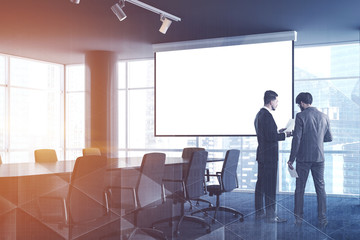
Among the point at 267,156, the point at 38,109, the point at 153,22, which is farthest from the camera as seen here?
the point at 38,109

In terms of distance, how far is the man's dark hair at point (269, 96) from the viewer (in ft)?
18.6

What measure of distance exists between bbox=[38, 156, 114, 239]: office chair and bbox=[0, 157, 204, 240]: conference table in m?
0.17

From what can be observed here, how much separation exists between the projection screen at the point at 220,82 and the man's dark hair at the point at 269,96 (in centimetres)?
19

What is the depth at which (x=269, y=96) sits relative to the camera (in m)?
5.84

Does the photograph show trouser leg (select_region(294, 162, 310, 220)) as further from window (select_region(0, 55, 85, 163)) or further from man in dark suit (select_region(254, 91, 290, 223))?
window (select_region(0, 55, 85, 163))

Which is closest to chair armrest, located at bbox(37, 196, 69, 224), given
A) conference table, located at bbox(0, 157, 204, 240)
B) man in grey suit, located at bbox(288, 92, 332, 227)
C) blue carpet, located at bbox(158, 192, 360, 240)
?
conference table, located at bbox(0, 157, 204, 240)

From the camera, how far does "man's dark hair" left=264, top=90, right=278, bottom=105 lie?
5666 millimetres

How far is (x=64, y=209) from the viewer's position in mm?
3133

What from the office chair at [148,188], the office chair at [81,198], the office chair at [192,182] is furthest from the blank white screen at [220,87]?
the office chair at [81,198]

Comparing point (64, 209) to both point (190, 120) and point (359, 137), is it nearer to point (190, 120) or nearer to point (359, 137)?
point (190, 120)

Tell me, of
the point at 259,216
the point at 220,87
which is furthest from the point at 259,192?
the point at 220,87

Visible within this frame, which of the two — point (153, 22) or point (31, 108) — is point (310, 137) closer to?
point (153, 22)

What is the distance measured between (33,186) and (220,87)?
3.49 metres

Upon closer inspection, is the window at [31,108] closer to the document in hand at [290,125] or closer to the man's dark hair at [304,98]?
the document in hand at [290,125]
